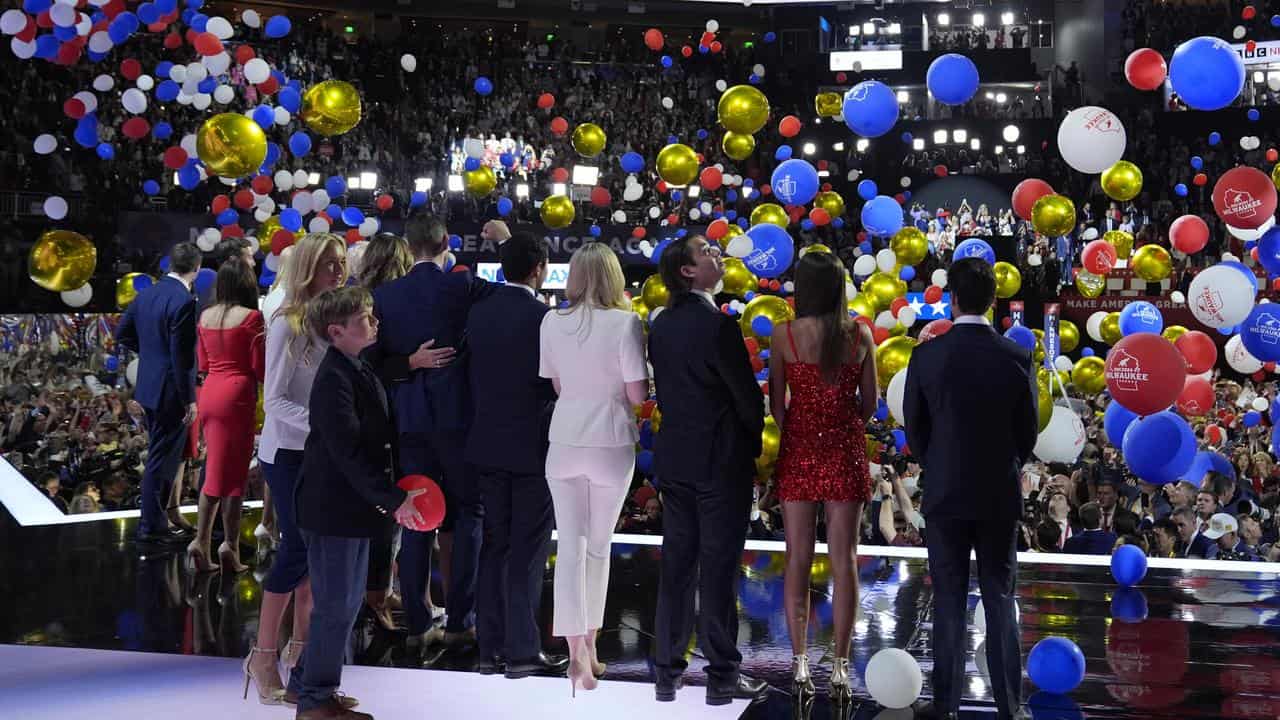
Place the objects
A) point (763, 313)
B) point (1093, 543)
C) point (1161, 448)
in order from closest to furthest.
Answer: point (1161, 448), point (1093, 543), point (763, 313)

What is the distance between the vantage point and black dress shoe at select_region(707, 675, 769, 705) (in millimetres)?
3619

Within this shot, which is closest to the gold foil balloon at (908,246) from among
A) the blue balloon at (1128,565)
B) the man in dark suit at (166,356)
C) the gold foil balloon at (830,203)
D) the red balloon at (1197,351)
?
the gold foil balloon at (830,203)

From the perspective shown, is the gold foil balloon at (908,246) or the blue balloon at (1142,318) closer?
the blue balloon at (1142,318)

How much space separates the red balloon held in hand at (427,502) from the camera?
327cm

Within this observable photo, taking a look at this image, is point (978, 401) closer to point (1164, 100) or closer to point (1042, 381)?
point (1042, 381)

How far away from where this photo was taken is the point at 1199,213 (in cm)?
1944

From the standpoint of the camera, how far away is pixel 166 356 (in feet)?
17.7

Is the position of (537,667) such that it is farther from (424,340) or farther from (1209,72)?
(1209,72)

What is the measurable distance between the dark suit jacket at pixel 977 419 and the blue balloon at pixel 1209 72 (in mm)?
2586

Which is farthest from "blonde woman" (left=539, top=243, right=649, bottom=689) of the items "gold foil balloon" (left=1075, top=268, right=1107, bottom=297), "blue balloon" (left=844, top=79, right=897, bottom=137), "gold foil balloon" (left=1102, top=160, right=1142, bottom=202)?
"gold foil balloon" (left=1075, top=268, right=1107, bottom=297)

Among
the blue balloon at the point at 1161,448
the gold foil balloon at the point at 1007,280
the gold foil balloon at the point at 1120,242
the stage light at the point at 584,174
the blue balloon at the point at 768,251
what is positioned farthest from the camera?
the stage light at the point at 584,174

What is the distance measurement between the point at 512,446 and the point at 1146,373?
276 cm

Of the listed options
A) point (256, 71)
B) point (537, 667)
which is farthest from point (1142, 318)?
point (256, 71)

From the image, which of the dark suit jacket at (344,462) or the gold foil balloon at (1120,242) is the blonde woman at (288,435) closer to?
the dark suit jacket at (344,462)
